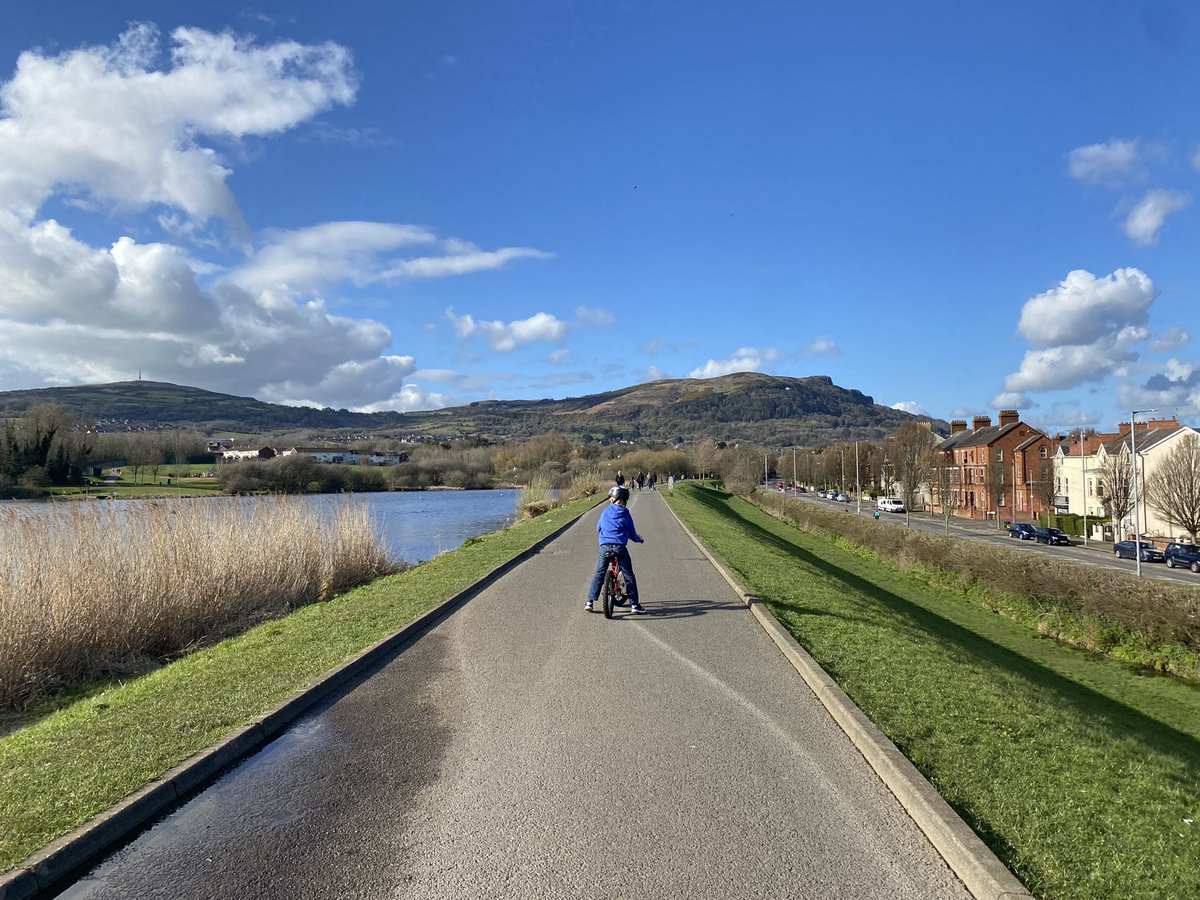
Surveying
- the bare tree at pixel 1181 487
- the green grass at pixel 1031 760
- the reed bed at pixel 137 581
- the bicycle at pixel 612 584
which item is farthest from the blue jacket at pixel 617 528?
the bare tree at pixel 1181 487

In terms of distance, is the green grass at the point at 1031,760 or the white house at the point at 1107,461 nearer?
the green grass at the point at 1031,760

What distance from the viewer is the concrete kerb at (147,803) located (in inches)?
153

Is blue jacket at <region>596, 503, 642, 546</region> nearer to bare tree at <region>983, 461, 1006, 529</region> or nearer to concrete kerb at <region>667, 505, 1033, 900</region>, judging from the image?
concrete kerb at <region>667, 505, 1033, 900</region>

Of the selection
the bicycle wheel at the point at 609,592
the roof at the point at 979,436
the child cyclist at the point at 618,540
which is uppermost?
the roof at the point at 979,436

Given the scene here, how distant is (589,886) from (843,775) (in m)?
2.25

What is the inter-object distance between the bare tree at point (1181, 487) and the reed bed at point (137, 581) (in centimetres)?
4808

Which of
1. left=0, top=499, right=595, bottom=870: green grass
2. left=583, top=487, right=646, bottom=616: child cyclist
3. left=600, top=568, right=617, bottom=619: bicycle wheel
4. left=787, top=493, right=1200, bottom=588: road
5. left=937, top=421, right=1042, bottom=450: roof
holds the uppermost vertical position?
left=937, top=421, right=1042, bottom=450: roof

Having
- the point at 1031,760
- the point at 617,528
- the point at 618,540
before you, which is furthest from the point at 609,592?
the point at 1031,760

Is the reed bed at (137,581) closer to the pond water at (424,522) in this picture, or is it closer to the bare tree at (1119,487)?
the pond water at (424,522)

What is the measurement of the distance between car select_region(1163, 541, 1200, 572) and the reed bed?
42.1 meters

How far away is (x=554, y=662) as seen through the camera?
28.0 ft

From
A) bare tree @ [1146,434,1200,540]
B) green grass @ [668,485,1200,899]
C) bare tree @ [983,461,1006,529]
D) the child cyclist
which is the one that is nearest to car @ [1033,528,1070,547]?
bare tree @ [1146,434,1200,540]

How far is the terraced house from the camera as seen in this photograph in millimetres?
69750

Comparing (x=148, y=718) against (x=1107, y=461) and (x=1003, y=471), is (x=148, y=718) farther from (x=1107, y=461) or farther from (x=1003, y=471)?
(x=1003, y=471)
